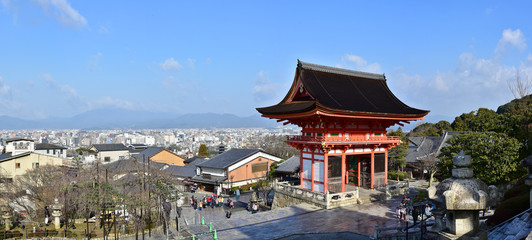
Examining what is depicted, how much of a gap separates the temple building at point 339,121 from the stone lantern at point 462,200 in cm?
1362

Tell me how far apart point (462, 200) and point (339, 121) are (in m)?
16.7

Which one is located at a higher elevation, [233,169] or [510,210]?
[510,210]

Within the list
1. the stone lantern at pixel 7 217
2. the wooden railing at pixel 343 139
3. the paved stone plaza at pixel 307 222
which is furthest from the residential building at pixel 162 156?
the paved stone plaza at pixel 307 222

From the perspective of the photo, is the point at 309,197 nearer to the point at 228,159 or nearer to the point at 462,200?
the point at 462,200

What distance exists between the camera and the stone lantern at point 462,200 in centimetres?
634

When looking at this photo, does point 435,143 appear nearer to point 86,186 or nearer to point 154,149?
point 86,186

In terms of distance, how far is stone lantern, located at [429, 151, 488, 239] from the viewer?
6336 millimetres

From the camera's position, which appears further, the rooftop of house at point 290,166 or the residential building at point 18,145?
the residential building at point 18,145

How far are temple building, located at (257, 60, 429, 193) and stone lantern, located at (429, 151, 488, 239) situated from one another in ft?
44.7

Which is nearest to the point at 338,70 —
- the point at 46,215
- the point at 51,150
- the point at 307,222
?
the point at 307,222

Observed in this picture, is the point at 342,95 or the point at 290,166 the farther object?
the point at 290,166

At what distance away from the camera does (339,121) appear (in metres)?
22.9

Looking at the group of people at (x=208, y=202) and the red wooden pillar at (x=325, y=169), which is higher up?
the red wooden pillar at (x=325, y=169)

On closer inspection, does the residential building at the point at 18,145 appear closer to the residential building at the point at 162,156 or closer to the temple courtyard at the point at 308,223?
the residential building at the point at 162,156
